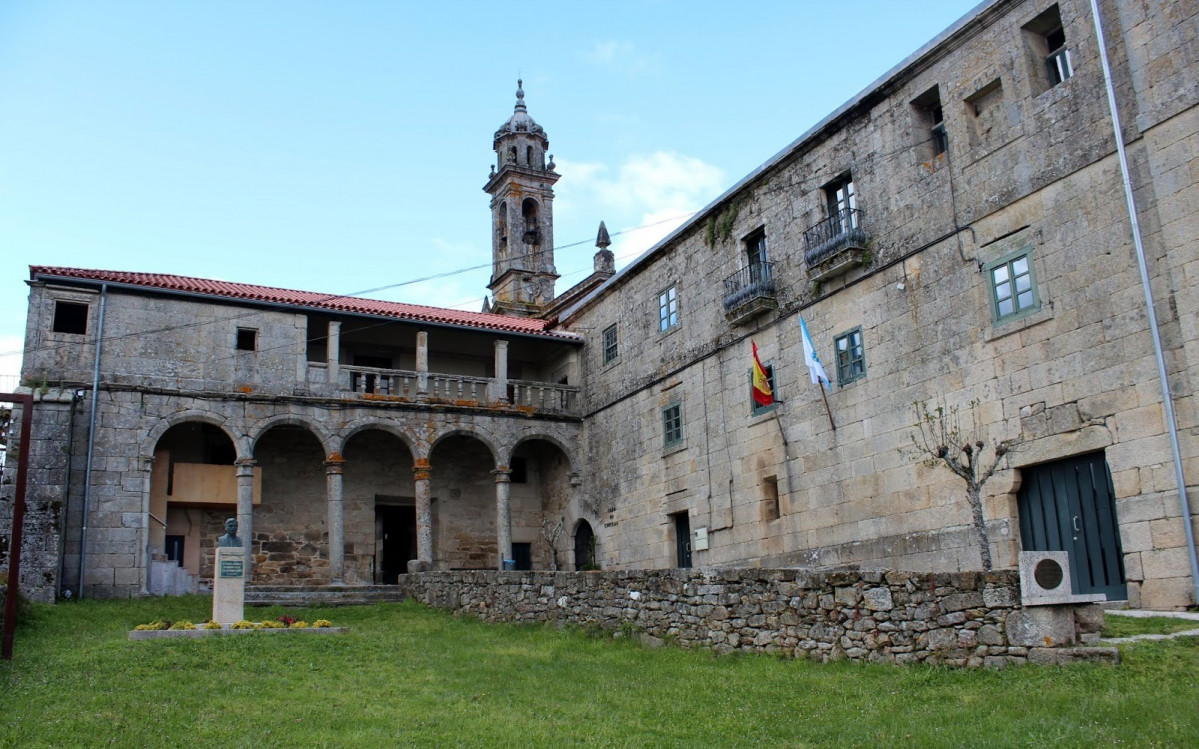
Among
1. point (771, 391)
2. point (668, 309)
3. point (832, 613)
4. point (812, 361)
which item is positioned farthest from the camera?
point (668, 309)

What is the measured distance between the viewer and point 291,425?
2161 cm

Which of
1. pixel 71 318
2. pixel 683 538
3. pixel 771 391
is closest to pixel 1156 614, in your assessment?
pixel 771 391

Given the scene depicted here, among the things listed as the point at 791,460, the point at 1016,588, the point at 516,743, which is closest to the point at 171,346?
the point at 791,460

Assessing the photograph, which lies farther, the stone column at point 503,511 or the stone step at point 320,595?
the stone column at point 503,511

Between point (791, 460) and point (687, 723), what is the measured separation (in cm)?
923

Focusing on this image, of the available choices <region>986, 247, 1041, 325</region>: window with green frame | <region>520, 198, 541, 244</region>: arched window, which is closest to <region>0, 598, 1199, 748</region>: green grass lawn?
<region>986, 247, 1041, 325</region>: window with green frame

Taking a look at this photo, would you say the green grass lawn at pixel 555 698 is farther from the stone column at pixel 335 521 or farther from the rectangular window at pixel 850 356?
the stone column at pixel 335 521

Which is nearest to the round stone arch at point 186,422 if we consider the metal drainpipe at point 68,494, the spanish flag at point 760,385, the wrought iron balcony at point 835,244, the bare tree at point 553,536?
the metal drainpipe at point 68,494

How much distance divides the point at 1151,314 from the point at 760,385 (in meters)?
6.84

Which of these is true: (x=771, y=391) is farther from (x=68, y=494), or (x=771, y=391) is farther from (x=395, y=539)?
(x=68, y=494)

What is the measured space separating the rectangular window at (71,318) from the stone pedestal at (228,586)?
7611 millimetres

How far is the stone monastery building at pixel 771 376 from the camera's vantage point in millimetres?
11906

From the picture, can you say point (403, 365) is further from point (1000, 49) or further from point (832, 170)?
point (1000, 49)

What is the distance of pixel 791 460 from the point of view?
1694 cm
